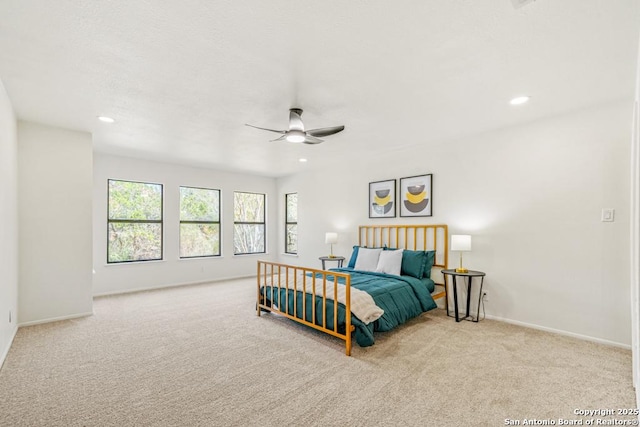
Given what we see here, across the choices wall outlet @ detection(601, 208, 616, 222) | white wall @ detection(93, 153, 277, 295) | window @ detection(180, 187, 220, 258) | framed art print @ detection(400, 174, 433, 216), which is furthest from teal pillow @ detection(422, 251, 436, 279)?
window @ detection(180, 187, 220, 258)

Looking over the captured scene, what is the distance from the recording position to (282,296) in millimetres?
3770

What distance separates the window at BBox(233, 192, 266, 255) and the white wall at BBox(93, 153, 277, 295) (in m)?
0.15

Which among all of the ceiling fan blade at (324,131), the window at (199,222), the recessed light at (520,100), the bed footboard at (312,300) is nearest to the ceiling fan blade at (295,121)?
the ceiling fan blade at (324,131)

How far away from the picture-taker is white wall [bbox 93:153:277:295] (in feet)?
17.2

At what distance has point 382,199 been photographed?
5.19 meters

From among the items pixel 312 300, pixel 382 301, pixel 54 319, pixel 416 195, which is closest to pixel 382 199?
pixel 416 195

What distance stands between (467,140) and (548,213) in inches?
53.5

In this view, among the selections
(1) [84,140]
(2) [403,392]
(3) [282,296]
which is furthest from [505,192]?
(1) [84,140]

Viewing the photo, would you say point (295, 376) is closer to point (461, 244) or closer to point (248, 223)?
point (461, 244)

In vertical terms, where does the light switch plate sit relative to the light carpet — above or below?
above

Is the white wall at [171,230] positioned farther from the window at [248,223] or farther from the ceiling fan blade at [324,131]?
the ceiling fan blade at [324,131]

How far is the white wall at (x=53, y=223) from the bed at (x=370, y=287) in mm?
2421

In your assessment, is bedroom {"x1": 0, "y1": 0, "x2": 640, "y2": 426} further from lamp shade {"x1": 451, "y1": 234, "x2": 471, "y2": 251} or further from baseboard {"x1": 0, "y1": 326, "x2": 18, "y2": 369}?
lamp shade {"x1": 451, "y1": 234, "x2": 471, "y2": 251}

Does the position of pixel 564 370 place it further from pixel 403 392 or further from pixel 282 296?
pixel 282 296
